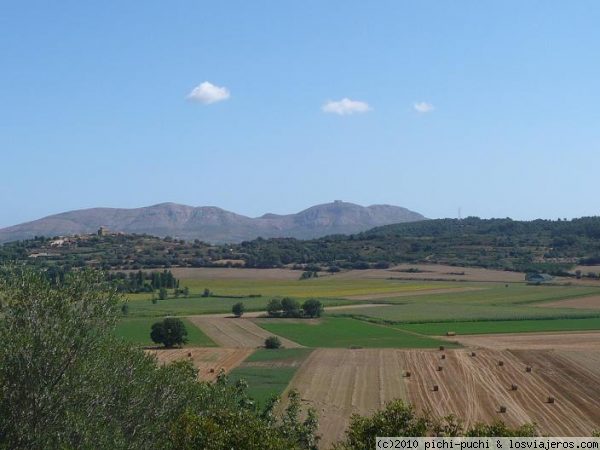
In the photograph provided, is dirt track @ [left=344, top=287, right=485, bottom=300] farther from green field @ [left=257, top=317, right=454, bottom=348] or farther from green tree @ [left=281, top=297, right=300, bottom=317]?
green field @ [left=257, top=317, right=454, bottom=348]

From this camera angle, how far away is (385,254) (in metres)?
178

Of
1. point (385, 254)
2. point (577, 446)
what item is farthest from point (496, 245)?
point (577, 446)

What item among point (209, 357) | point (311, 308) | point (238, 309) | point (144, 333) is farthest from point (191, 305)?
point (209, 357)

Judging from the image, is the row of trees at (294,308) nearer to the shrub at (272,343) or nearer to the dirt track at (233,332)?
the dirt track at (233,332)

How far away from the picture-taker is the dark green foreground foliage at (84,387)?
21.2 meters

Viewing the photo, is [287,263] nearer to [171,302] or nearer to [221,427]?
[171,302]

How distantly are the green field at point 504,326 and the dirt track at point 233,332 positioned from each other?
48.3 ft

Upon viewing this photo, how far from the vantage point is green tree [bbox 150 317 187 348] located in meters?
67.9

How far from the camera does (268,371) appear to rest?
177 feet

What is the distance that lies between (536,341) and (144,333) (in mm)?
35281

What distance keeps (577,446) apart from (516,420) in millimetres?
16827

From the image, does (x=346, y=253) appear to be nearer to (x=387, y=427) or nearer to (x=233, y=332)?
(x=233, y=332)

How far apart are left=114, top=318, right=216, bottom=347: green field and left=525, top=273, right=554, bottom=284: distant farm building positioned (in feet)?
211

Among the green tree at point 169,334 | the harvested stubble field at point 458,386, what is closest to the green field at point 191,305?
the green tree at point 169,334
